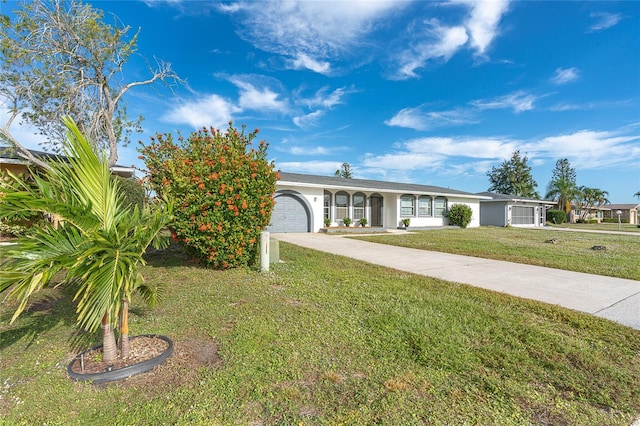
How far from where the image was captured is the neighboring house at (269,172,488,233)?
52.9 feet

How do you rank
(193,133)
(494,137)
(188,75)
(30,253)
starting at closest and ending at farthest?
(30,253) → (193,133) → (188,75) → (494,137)

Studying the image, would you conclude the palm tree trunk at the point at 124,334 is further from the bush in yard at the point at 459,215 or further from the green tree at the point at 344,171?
the green tree at the point at 344,171

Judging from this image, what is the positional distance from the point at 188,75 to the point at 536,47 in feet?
45.6

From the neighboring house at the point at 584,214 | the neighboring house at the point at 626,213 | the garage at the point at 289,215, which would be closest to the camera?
the garage at the point at 289,215

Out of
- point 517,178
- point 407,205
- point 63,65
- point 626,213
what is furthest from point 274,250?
point 626,213

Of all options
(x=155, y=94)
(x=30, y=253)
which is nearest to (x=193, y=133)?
(x=30, y=253)

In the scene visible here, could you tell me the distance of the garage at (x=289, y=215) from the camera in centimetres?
1587

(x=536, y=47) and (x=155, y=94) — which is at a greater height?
(x=536, y=47)

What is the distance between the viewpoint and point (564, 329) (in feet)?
11.4

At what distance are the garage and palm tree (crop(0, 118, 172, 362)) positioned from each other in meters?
13.0

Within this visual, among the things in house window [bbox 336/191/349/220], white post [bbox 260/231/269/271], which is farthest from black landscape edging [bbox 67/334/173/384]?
house window [bbox 336/191/349/220]

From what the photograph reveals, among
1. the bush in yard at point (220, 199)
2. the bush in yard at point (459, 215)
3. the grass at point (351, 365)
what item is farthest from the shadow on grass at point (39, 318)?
the bush in yard at point (459, 215)

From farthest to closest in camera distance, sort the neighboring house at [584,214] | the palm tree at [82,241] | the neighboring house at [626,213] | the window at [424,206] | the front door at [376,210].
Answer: the neighboring house at [626,213] → the neighboring house at [584,214] → the window at [424,206] → the front door at [376,210] → the palm tree at [82,241]

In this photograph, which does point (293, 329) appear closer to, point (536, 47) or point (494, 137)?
point (536, 47)
